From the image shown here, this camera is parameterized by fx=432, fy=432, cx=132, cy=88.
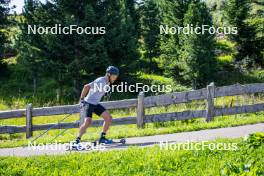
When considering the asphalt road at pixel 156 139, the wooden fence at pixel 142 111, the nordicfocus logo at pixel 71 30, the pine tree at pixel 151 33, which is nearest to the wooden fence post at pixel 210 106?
the wooden fence at pixel 142 111

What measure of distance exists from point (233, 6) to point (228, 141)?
34341 mm

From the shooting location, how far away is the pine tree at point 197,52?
36.0 metres

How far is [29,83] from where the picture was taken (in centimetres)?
3888

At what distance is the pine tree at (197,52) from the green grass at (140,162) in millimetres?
26492

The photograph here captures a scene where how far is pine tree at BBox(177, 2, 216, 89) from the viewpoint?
118ft

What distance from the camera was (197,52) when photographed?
3603 cm

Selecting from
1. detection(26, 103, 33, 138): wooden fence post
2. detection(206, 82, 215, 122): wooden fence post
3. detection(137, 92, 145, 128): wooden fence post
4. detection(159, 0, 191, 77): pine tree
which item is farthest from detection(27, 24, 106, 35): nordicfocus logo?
detection(206, 82, 215, 122): wooden fence post

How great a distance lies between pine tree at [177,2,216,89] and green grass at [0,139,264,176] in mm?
26492

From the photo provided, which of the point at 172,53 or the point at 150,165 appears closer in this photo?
the point at 150,165

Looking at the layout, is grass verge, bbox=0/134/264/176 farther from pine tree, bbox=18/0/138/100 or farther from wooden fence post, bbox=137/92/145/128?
pine tree, bbox=18/0/138/100

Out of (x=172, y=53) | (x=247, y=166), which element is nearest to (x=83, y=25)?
(x=172, y=53)

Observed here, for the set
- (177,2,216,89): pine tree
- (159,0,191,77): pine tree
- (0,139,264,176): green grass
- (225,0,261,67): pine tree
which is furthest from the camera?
(225,0,261,67): pine tree

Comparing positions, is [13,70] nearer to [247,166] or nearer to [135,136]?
[135,136]

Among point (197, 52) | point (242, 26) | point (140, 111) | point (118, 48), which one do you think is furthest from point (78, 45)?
point (242, 26)
